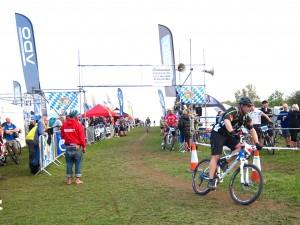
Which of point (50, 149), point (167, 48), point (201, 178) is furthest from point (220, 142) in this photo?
point (167, 48)

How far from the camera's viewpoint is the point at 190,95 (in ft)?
85.0

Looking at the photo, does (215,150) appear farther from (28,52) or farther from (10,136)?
(28,52)

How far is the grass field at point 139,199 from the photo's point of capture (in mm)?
6895

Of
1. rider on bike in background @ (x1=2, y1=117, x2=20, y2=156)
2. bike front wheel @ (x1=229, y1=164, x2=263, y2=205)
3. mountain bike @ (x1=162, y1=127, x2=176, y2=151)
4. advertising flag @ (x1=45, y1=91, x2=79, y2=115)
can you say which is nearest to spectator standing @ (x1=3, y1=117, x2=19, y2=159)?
rider on bike in background @ (x1=2, y1=117, x2=20, y2=156)

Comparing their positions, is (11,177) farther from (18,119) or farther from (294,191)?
(18,119)

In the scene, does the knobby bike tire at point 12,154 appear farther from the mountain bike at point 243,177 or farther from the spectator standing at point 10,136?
the mountain bike at point 243,177

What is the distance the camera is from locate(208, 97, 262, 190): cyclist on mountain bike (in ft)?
25.8

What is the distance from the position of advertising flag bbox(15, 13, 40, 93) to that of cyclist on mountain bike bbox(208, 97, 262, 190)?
14985mm

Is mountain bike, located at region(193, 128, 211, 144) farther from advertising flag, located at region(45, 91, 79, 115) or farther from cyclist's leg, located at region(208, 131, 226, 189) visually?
cyclist's leg, located at region(208, 131, 226, 189)

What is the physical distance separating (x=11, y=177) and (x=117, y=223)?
7.05m

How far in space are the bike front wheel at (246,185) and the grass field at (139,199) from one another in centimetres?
17

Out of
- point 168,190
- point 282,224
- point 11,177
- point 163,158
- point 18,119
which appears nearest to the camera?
point 282,224

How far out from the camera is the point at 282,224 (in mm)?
6238

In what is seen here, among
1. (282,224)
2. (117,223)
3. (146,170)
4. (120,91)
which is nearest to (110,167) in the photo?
(146,170)
